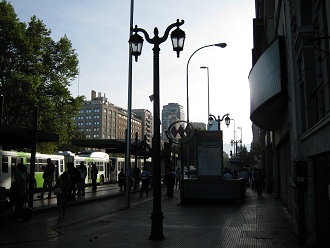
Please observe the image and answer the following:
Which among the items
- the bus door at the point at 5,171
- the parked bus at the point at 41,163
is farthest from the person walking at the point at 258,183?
the bus door at the point at 5,171

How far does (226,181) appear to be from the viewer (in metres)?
19.2

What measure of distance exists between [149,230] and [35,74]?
28.5 meters

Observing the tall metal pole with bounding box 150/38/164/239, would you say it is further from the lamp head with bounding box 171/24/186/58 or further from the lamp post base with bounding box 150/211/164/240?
the lamp head with bounding box 171/24/186/58

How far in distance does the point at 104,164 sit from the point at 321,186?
3336 cm

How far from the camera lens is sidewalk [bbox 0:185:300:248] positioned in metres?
9.28

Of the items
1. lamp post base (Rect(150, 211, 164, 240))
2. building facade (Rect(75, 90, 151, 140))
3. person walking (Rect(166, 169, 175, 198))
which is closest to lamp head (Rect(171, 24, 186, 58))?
lamp post base (Rect(150, 211, 164, 240))

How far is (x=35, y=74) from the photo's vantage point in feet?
118

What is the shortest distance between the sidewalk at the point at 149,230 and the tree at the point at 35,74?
66.5 feet

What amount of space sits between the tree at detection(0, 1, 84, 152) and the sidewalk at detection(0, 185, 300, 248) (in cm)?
2026

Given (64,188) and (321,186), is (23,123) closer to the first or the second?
(64,188)

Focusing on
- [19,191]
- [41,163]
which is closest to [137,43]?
[19,191]

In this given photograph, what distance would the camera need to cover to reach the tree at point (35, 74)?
33875 millimetres

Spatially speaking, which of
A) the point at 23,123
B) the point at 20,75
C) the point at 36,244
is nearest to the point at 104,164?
the point at 23,123

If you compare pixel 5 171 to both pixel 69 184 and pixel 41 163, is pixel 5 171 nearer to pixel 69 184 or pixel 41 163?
pixel 41 163
